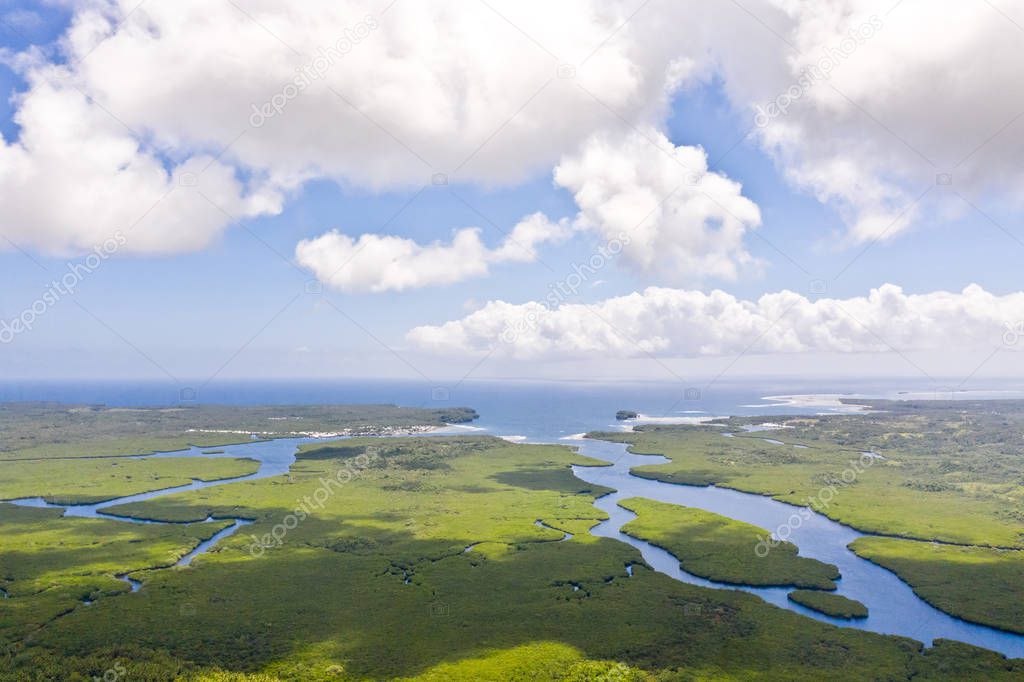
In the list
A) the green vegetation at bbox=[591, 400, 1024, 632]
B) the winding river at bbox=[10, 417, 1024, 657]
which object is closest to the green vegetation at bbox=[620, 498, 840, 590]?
the winding river at bbox=[10, 417, 1024, 657]

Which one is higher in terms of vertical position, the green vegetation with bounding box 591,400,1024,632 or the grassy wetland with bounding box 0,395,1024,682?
the green vegetation with bounding box 591,400,1024,632

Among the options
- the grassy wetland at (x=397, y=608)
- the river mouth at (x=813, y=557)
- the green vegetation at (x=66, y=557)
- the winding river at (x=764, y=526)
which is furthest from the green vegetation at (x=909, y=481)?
the green vegetation at (x=66, y=557)

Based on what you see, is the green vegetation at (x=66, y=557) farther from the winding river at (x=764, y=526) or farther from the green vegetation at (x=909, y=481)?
the green vegetation at (x=909, y=481)

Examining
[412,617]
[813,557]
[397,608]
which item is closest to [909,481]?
[813,557]

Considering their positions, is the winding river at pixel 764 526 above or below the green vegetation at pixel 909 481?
below

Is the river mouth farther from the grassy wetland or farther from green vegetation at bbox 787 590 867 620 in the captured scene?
the grassy wetland

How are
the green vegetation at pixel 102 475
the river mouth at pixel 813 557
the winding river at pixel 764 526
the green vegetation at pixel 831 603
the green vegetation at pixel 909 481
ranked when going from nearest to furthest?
the river mouth at pixel 813 557 < the winding river at pixel 764 526 < the green vegetation at pixel 831 603 < the green vegetation at pixel 909 481 < the green vegetation at pixel 102 475

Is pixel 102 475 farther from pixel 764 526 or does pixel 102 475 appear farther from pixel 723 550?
pixel 764 526

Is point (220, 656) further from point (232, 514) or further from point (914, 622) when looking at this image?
point (914, 622)
